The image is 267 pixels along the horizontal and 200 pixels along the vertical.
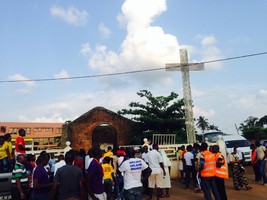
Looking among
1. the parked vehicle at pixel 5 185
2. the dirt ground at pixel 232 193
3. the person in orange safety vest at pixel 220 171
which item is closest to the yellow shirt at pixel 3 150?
the parked vehicle at pixel 5 185

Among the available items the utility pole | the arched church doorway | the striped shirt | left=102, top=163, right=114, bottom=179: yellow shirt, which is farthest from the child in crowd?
the arched church doorway

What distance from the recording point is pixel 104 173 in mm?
7773

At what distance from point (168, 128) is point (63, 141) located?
7869 millimetres

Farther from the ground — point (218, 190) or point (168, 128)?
point (168, 128)

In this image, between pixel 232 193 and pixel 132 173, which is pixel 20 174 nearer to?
pixel 132 173

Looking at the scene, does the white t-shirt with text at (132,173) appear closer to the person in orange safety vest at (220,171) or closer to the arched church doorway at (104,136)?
the person in orange safety vest at (220,171)

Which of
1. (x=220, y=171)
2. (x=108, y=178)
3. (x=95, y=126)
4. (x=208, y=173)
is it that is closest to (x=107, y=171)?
(x=108, y=178)

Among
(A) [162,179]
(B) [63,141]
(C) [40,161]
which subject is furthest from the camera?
(B) [63,141]

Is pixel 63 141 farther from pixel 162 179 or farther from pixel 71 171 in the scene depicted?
pixel 71 171

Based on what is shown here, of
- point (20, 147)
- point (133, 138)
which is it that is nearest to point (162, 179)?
point (20, 147)

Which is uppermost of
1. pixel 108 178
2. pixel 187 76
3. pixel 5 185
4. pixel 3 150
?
pixel 187 76

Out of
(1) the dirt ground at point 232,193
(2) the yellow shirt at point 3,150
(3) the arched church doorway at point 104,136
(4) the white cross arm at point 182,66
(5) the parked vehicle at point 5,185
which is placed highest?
(4) the white cross arm at point 182,66

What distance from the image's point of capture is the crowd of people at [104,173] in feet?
17.0

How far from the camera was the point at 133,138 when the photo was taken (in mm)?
22906
